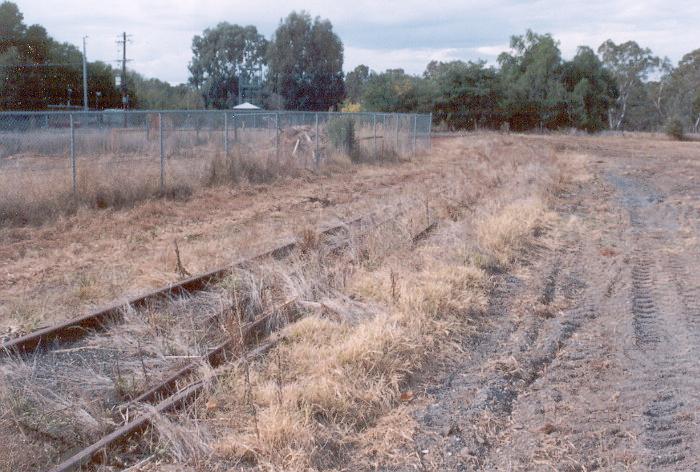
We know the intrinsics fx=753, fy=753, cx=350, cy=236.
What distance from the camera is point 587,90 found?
233 feet

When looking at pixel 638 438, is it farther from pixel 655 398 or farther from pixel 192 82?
pixel 192 82

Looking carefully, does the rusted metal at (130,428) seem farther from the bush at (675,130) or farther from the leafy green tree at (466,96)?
the bush at (675,130)

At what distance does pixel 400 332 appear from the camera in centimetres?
695

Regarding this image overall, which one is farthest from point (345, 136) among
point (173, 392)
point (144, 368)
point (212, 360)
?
point (173, 392)

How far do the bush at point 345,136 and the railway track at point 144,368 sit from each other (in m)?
17.7

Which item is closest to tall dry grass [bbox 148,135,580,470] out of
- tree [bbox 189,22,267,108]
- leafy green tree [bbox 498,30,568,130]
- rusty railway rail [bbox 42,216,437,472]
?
rusty railway rail [bbox 42,216,437,472]

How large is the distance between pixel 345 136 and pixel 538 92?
160 feet

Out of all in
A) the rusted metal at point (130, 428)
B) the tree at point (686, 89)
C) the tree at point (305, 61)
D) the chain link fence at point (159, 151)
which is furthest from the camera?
the tree at point (686, 89)

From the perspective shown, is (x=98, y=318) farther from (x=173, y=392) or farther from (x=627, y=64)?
(x=627, y=64)

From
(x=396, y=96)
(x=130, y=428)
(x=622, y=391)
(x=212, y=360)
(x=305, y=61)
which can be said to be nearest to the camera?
(x=130, y=428)

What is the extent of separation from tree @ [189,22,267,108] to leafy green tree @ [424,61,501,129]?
2522 centimetres

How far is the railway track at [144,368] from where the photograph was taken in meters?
5.21

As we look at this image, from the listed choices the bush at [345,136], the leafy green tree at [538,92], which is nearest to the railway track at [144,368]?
the bush at [345,136]

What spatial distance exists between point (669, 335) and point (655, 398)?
1893mm
